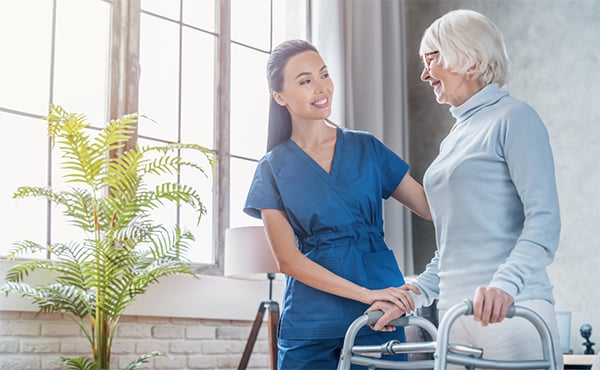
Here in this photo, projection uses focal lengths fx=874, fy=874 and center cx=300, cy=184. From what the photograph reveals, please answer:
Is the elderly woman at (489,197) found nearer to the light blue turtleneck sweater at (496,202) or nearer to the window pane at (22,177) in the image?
the light blue turtleneck sweater at (496,202)

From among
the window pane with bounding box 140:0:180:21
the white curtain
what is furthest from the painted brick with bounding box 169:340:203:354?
the window pane with bounding box 140:0:180:21

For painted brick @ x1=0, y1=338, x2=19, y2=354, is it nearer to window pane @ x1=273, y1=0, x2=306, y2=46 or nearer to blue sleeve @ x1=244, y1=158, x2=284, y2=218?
blue sleeve @ x1=244, y1=158, x2=284, y2=218

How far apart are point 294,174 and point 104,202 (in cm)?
192

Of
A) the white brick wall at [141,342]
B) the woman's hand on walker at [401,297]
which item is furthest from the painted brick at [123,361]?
the woman's hand on walker at [401,297]

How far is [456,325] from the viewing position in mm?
1520

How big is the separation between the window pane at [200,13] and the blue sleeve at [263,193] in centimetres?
308

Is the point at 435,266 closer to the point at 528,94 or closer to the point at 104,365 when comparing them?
the point at 104,365

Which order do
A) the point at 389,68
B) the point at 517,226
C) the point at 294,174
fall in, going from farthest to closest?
the point at 389,68
the point at 294,174
the point at 517,226

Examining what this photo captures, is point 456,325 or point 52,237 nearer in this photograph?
point 456,325

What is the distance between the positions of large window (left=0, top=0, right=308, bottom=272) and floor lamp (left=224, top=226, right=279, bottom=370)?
48 cm

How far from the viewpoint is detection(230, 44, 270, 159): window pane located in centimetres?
523

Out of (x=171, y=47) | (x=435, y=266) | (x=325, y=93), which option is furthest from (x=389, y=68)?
(x=435, y=266)

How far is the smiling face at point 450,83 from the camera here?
64.0 inches

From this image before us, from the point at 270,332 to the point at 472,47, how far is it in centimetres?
297
